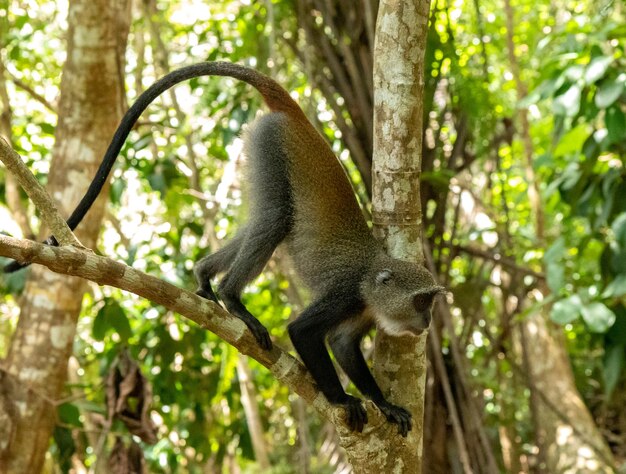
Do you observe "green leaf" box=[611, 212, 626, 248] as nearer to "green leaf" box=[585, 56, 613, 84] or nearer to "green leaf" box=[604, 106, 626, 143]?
"green leaf" box=[604, 106, 626, 143]

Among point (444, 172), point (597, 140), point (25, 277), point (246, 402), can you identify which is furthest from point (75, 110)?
point (597, 140)

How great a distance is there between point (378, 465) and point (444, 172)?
205 cm

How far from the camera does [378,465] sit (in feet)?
8.99

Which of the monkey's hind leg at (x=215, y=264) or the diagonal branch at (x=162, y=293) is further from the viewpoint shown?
the monkey's hind leg at (x=215, y=264)

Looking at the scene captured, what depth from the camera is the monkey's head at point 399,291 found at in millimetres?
3271

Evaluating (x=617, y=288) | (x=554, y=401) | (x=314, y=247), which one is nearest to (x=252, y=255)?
(x=314, y=247)

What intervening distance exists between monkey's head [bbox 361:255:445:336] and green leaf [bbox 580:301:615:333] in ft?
5.24

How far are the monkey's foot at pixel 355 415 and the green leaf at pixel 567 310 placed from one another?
2160 mm

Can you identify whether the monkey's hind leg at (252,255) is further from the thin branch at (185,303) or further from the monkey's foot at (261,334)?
the thin branch at (185,303)

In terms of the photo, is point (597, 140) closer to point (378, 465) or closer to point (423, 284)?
point (423, 284)

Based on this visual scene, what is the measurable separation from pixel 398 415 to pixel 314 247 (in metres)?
1.05

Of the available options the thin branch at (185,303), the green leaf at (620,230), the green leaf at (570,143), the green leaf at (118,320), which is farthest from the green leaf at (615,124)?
the green leaf at (118,320)

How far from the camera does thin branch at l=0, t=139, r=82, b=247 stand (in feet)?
7.65

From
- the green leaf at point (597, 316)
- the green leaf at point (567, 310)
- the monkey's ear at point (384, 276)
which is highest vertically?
the monkey's ear at point (384, 276)
